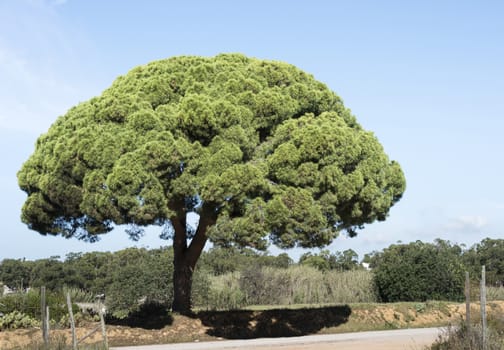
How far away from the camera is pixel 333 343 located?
16125 millimetres

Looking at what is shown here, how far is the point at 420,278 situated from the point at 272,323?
869cm

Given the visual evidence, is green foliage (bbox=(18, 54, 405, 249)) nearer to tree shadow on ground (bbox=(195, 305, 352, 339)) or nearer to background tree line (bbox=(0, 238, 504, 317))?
tree shadow on ground (bbox=(195, 305, 352, 339))

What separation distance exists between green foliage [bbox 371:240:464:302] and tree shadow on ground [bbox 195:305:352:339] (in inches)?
224

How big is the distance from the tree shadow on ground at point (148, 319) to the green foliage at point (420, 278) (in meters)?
10.1

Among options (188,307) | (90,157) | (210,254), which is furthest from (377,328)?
(210,254)

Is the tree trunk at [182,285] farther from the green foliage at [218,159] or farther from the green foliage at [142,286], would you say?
the green foliage at [142,286]

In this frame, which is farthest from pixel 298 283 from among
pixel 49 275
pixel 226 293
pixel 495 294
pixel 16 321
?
pixel 49 275

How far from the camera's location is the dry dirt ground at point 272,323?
1738cm

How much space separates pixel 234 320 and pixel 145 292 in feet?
23.3

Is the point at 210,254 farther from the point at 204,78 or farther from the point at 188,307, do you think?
the point at 204,78

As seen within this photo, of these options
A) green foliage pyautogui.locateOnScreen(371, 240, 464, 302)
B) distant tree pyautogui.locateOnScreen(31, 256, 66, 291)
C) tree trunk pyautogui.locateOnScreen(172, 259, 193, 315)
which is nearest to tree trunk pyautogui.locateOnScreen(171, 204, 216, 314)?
tree trunk pyautogui.locateOnScreen(172, 259, 193, 315)

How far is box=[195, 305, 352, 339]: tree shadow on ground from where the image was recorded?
18.6m

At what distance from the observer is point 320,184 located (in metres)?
16.1

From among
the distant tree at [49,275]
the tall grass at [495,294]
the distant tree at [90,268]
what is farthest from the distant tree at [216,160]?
the distant tree at [49,275]
